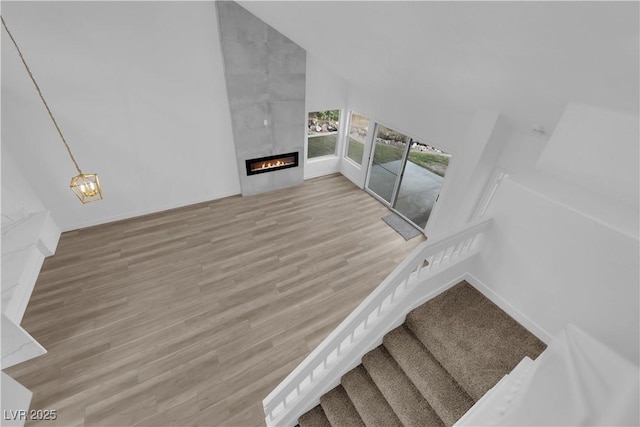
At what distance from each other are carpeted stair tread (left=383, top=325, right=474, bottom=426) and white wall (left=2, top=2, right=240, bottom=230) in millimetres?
4923

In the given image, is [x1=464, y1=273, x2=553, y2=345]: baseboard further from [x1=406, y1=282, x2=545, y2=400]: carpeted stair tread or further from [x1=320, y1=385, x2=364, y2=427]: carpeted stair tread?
[x1=320, y1=385, x2=364, y2=427]: carpeted stair tread

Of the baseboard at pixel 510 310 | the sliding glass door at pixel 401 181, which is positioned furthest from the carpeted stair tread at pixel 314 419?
the sliding glass door at pixel 401 181

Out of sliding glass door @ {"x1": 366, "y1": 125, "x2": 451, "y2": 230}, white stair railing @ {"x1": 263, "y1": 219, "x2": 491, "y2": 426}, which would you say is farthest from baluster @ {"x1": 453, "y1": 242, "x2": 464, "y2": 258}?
sliding glass door @ {"x1": 366, "y1": 125, "x2": 451, "y2": 230}

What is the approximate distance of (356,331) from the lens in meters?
2.39

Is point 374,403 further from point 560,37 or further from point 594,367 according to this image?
point 560,37

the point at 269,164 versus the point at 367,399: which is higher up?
the point at 269,164

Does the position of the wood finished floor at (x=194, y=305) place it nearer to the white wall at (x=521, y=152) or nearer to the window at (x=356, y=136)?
the window at (x=356, y=136)

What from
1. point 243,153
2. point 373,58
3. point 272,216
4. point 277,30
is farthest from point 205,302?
point 277,30

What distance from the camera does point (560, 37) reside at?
1.46m

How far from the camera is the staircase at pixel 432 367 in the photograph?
2.15 m

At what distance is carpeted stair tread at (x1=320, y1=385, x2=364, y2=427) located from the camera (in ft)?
7.85

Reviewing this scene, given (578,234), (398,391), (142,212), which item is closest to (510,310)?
(578,234)

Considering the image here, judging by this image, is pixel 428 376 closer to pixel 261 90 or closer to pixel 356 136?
pixel 261 90

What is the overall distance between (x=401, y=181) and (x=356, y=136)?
1892 millimetres
